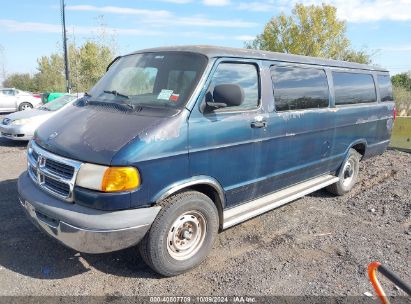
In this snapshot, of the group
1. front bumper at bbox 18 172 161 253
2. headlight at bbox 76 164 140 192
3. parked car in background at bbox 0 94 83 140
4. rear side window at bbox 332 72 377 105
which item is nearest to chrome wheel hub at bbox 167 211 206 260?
front bumper at bbox 18 172 161 253

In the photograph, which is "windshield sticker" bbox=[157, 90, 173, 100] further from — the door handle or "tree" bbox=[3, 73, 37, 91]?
"tree" bbox=[3, 73, 37, 91]

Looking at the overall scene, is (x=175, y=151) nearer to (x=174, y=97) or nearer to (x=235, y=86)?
(x=174, y=97)

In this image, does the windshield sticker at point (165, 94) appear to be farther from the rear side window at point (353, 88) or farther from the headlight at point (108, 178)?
the rear side window at point (353, 88)

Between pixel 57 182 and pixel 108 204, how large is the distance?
2.03 ft

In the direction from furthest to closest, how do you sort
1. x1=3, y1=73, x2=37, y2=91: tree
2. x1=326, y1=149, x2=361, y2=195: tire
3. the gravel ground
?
x1=3, y1=73, x2=37, y2=91: tree < x1=326, y1=149, x2=361, y2=195: tire < the gravel ground

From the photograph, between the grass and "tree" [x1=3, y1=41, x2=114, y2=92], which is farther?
"tree" [x1=3, y1=41, x2=114, y2=92]

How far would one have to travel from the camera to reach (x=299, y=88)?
15.5 feet

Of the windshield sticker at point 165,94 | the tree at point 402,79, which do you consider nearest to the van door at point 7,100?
the windshield sticker at point 165,94

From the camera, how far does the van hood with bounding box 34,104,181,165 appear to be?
3.15 m

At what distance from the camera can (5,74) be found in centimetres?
4109

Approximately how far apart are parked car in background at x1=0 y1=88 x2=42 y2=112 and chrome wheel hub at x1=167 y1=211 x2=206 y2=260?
61.6ft

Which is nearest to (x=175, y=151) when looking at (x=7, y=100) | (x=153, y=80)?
(x=153, y=80)

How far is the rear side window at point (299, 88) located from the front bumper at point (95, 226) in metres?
2.15

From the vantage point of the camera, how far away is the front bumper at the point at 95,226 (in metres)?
3.06
